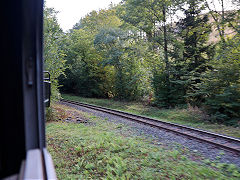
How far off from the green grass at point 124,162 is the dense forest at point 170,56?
19.9 feet

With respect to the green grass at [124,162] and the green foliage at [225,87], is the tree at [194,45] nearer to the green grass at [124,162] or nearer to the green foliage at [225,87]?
the green foliage at [225,87]

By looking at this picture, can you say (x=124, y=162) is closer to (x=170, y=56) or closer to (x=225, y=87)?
(x=225, y=87)

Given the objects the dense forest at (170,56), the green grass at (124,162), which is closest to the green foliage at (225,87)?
the dense forest at (170,56)

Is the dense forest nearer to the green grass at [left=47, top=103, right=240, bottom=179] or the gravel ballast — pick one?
the gravel ballast

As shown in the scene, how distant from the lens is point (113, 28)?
20.7 meters

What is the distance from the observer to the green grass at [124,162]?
14.5ft

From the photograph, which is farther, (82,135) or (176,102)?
(176,102)

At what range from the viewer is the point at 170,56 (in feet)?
51.0

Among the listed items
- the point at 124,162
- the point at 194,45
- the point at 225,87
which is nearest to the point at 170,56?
the point at 194,45

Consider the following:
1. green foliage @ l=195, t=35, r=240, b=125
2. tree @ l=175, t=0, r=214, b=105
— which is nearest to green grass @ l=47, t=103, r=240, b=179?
green foliage @ l=195, t=35, r=240, b=125

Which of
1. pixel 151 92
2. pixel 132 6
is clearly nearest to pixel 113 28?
pixel 132 6

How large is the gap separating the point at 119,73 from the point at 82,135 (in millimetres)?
14054

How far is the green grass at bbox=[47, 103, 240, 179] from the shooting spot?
14.5 feet

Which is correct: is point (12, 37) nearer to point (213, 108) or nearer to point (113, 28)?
point (213, 108)
